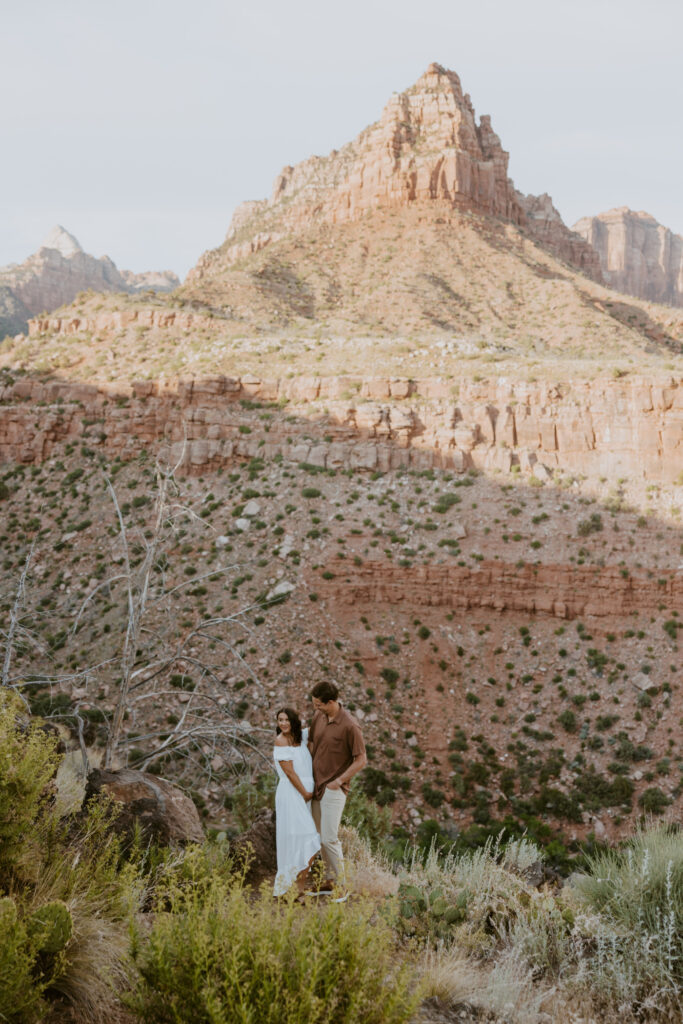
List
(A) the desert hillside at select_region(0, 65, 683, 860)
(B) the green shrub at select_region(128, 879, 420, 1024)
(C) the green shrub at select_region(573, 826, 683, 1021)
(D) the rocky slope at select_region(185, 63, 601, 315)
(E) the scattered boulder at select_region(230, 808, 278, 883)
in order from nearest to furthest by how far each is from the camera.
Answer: (B) the green shrub at select_region(128, 879, 420, 1024) < (C) the green shrub at select_region(573, 826, 683, 1021) < (E) the scattered boulder at select_region(230, 808, 278, 883) < (A) the desert hillside at select_region(0, 65, 683, 860) < (D) the rocky slope at select_region(185, 63, 601, 315)

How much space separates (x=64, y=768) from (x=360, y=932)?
17.8 ft

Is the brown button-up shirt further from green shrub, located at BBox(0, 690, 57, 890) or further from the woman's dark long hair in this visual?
green shrub, located at BBox(0, 690, 57, 890)

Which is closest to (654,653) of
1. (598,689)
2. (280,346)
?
(598,689)

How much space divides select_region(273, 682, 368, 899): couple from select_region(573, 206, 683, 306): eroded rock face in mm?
141981

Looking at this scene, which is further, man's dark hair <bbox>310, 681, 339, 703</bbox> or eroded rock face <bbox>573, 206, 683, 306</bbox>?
eroded rock face <bbox>573, 206, 683, 306</bbox>

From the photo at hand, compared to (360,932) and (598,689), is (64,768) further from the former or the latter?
(598,689)

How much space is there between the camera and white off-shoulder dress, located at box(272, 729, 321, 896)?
5.76 metres

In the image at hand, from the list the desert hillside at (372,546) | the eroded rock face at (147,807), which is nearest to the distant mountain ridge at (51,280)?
the desert hillside at (372,546)

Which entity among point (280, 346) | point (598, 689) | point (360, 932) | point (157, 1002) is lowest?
point (598, 689)

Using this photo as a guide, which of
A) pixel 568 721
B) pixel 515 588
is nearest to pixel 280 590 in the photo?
pixel 515 588

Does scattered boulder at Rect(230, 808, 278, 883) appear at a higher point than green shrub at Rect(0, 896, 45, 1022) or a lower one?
lower

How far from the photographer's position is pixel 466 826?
16.0 metres

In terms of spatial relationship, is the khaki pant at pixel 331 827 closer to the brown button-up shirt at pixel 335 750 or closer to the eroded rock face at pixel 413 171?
the brown button-up shirt at pixel 335 750

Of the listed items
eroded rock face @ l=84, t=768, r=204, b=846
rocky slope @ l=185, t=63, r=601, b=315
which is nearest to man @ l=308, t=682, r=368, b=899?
eroded rock face @ l=84, t=768, r=204, b=846
